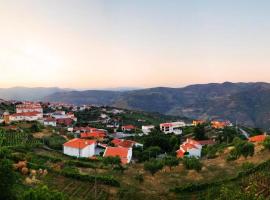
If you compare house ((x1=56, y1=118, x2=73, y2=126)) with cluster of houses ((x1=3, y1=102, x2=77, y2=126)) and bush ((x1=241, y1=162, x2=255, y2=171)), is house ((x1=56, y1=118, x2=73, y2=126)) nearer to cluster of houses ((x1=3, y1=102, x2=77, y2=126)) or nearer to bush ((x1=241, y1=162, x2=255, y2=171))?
cluster of houses ((x1=3, y1=102, x2=77, y2=126))

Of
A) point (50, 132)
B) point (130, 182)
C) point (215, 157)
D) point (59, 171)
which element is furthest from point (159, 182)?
point (50, 132)

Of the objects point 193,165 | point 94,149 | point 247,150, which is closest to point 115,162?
point 193,165

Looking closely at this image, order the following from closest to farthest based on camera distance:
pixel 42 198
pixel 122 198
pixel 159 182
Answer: pixel 42 198 < pixel 122 198 < pixel 159 182

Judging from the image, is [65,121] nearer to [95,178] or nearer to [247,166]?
[95,178]

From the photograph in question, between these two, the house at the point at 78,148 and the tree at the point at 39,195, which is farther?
the house at the point at 78,148

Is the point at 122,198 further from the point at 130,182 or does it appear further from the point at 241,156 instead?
the point at 241,156

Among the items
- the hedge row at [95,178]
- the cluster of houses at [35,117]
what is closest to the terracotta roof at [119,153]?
the hedge row at [95,178]

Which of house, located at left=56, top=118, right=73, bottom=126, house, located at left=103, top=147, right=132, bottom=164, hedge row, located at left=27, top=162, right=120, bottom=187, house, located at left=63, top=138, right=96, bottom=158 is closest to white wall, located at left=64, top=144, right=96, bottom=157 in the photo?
house, located at left=63, top=138, right=96, bottom=158

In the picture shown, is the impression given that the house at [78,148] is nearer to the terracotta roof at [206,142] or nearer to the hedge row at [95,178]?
the hedge row at [95,178]
